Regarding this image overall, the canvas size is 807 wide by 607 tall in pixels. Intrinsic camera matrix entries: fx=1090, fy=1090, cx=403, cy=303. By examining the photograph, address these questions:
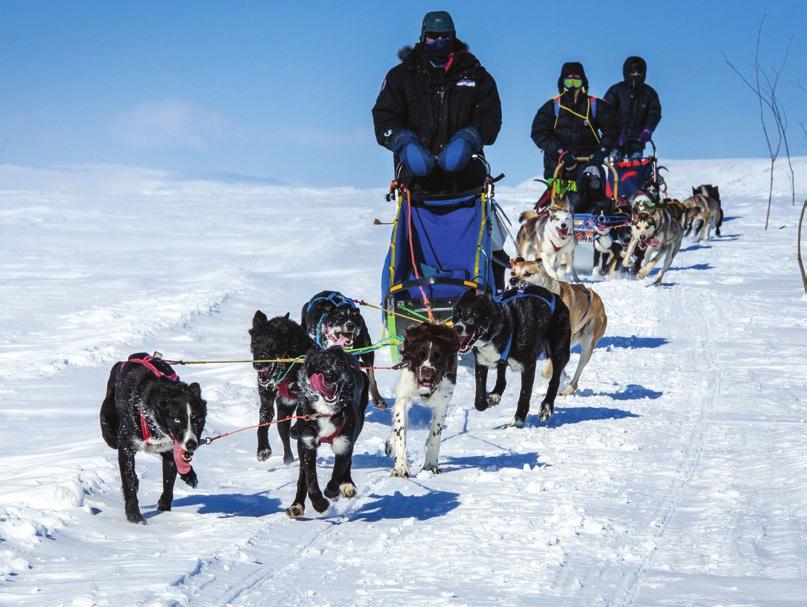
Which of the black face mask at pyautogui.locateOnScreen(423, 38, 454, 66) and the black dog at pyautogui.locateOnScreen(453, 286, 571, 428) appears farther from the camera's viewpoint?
the black face mask at pyautogui.locateOnScreen(423, 38, 454, 66)

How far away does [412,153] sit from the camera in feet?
23.1

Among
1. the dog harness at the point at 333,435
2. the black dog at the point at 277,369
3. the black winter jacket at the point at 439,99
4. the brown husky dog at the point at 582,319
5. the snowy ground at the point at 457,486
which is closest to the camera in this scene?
the snowy ground at the point at 457,486

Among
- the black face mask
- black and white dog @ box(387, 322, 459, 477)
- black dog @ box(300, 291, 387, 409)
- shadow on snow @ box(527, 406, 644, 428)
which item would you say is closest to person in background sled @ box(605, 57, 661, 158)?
the black face mask

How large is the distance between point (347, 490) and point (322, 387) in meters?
0.48

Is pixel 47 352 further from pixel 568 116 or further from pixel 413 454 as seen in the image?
pixel 568 116

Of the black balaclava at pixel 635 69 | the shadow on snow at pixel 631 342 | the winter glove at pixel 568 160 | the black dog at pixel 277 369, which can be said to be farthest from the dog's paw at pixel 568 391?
the black balaclava at pixel 635 69

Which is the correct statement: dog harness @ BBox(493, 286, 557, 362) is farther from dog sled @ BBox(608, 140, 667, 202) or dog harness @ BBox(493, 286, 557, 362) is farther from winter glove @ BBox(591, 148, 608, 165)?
dog sled @ BBox(608, 140, 667, 202)

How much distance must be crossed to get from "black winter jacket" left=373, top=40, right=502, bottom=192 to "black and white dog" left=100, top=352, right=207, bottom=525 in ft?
10.7

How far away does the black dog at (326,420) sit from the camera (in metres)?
4.38

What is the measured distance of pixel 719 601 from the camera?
3326 millimetres

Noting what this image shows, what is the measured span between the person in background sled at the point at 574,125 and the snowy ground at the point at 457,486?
1.85 metres

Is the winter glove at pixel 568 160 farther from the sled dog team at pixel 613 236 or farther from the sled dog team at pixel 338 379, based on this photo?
the sled dog team at pixel 338 379

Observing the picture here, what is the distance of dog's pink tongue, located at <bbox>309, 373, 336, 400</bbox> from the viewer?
4.36 m

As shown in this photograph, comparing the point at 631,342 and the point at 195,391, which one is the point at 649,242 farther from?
the point at 195,391
